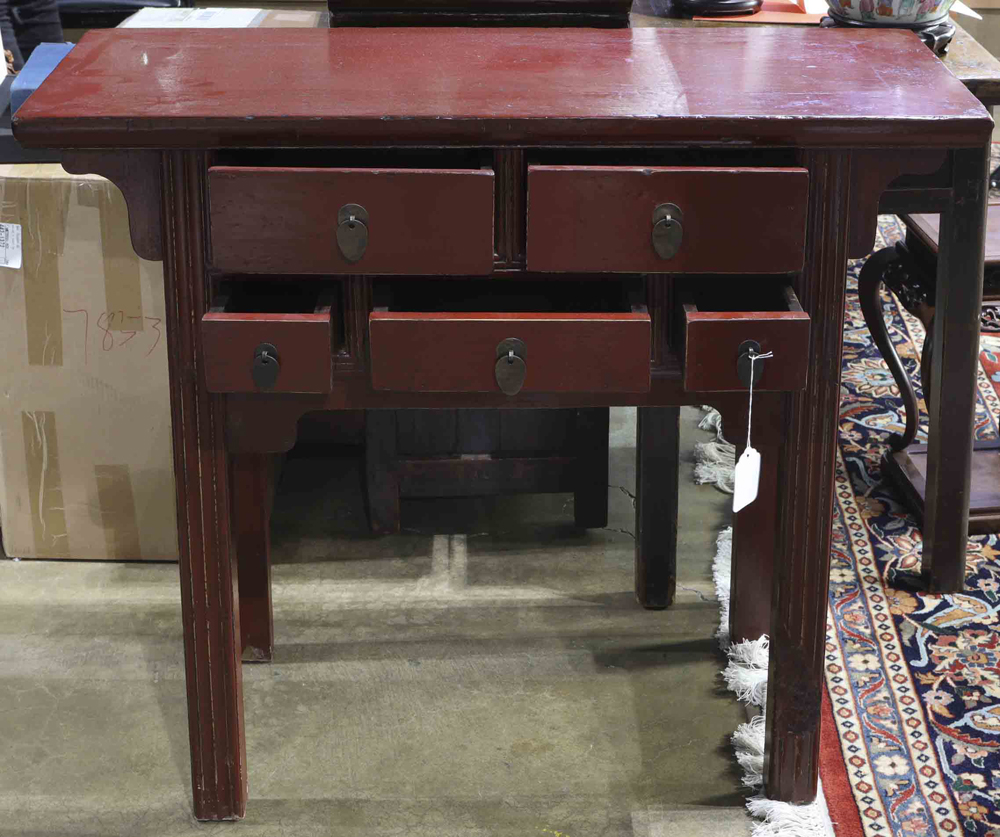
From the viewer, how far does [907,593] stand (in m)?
2.21

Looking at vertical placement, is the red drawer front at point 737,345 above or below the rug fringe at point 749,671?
above

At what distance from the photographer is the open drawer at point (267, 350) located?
143 centimetres

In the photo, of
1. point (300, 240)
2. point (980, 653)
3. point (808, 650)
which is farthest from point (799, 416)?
point (980, 653)

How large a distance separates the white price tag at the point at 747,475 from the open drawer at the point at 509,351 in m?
0.16

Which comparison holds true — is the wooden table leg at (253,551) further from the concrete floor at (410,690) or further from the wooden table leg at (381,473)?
the wooden table leg at (381,473)

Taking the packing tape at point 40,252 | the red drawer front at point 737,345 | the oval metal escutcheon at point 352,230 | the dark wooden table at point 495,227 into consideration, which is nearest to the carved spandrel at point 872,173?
the dark wooden table at point 495,227

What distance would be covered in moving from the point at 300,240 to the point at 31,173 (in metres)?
0.87

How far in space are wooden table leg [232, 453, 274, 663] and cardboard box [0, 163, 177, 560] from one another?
0.32 m

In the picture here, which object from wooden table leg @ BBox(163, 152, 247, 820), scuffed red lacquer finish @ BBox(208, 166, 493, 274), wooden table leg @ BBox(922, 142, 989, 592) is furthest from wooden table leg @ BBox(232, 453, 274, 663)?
wooden table leg @ BBox(922, 142, 989, 592)

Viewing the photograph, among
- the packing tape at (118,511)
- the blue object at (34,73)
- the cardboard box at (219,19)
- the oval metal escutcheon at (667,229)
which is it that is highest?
the cardboard box at (219,19)

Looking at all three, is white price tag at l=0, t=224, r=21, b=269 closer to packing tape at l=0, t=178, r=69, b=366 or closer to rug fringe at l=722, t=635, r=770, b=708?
packing tape at l=0, t=178, r=69, b=366

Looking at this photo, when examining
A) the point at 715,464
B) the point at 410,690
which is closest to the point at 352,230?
the point at 410,690

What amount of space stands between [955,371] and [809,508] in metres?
0.66

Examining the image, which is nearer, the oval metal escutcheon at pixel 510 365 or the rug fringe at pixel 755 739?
the oval metal escutcheon at pixel 510 365
